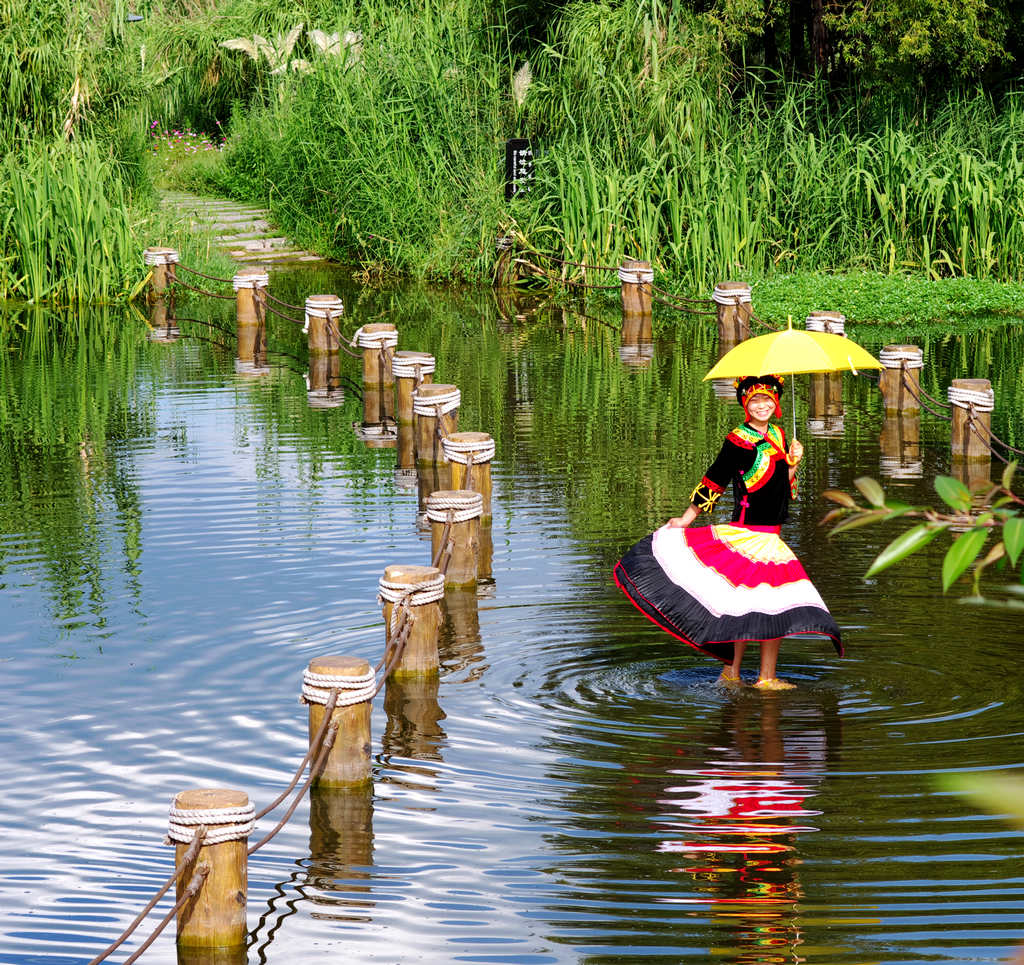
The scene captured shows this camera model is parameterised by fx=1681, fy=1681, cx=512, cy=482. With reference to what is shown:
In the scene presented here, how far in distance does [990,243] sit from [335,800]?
603 inches

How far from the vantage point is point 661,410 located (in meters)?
14.7

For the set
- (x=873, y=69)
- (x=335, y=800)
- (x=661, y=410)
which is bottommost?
(x=335, y=800)

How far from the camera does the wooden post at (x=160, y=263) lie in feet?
66.7

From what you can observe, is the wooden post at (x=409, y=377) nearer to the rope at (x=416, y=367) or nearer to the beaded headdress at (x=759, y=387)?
the rope at (x=416, y=367)

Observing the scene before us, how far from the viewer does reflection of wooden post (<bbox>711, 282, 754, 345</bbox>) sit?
1752 centimetres

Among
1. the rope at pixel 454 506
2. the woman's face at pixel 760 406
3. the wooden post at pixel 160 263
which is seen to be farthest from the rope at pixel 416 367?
the wooden post at pixel 160 263

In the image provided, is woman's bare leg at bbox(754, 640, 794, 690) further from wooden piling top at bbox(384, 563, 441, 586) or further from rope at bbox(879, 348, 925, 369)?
rope at bbox(879, 348, 925, 369)

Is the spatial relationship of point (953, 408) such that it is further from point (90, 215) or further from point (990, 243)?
point (90, 215)

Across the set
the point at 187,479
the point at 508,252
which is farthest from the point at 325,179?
the point at 187,479

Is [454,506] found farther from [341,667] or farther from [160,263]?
[160,263]

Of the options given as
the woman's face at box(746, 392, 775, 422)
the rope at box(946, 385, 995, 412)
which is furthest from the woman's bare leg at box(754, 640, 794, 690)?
the rope at box(946, 385, 995, 412)

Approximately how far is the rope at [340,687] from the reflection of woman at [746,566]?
181 centimetres

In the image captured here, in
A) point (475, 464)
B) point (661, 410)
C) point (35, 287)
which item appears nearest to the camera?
point (475, 464)

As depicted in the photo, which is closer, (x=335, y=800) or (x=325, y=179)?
(x=335, y=800)
